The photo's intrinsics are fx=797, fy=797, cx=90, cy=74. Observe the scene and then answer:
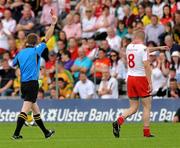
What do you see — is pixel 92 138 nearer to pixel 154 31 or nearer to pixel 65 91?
pixel 65 91

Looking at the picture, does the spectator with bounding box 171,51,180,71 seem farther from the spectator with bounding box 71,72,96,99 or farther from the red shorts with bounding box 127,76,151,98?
the red shorts with bounding box 127,76,151,98

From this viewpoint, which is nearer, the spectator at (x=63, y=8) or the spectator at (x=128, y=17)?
Result: the spectator at (x=128, y=17)

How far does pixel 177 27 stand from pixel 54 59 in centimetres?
436

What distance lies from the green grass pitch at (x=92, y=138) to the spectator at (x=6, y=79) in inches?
167

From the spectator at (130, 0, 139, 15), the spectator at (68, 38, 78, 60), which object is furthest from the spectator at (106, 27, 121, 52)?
the spectator at (130, 0, 139, 15)

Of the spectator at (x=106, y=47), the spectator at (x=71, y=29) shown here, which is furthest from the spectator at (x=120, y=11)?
the spectator at (x=106, y=47)

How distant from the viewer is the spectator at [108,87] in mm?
26219

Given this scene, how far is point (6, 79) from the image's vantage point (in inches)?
1062

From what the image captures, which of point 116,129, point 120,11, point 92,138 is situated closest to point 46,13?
point 120,11

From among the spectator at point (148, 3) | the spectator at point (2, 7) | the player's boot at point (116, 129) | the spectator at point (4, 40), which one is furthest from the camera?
the spectator at point (2, 7)

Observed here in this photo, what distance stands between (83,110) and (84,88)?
799mm

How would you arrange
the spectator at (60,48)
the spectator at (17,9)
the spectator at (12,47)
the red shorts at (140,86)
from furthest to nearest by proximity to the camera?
the spectator at (17,9) → the spectator at (12,47) → the spectator at (60,48) → the red shorts at (140,86)

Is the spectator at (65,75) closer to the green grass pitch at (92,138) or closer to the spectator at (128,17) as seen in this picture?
the spectator at (128,17)

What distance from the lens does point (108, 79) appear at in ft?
86.5
